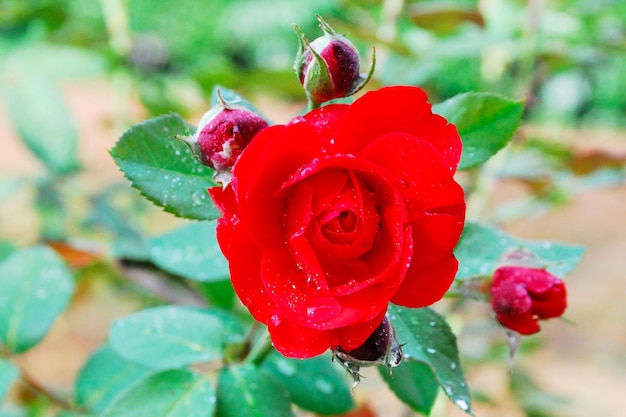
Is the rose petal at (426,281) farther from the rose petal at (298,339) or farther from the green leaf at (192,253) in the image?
the green leaf at (192,253)

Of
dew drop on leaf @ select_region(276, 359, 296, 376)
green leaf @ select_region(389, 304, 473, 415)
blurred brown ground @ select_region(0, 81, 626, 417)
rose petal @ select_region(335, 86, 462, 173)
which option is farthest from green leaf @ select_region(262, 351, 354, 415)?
blurred brown ground @ select_region(0, 81, 626, 417)

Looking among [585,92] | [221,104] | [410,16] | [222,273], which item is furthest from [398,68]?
[585,92]

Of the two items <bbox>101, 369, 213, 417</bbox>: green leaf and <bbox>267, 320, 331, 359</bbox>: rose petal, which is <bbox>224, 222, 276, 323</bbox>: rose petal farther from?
<bbox>101, 369, 213, 417</bbox>: green leaf

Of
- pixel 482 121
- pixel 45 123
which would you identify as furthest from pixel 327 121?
pixel 45 123

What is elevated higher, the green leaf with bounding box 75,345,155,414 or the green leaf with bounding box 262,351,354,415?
the green leaf with bounding box 262,351,354,415

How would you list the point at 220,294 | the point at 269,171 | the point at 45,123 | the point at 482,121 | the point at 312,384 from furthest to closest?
1. the point at 45,123
2. the point at 220,294
3. the point at 312,384
4. the point at 482,121
5. the point at 269,171

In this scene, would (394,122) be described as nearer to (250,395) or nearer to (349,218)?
(349,218)
